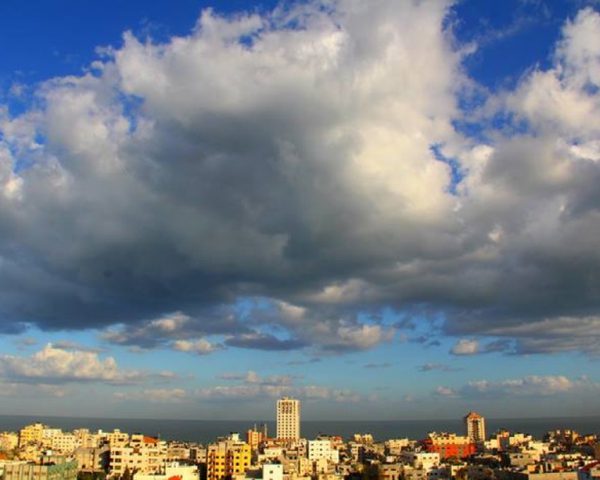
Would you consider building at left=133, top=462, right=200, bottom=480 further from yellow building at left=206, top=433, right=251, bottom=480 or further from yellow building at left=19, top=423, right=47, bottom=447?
yellow building at left=19, top=423, right=47, bottom=447

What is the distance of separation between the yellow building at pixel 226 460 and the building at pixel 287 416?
78.3m

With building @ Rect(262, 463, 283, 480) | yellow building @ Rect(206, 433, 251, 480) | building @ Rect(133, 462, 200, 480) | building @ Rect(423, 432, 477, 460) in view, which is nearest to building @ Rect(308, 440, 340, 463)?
yellow building @ Rect(206, 433, 251, 480)

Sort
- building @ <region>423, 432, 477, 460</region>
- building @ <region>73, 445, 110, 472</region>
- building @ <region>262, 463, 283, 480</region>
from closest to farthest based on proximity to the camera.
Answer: building @ <region>262, 463, 283, 480</region> < building @ <region>73, 445, 110, 472</region> < building @ <region>423, 432, 477, 460</region>

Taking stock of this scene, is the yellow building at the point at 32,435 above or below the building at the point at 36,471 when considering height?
below

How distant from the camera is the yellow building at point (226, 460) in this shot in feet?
302

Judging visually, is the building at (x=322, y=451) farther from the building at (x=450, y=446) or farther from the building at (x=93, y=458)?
the building at (x=93, y=458)

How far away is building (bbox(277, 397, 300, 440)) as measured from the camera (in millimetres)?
172500

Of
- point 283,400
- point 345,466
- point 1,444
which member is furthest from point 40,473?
point 283,400

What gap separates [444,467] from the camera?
94.8 meters

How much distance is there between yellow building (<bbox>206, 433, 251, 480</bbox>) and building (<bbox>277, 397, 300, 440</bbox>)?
257ft

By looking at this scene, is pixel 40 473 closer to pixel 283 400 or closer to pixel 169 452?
pixel 169 452

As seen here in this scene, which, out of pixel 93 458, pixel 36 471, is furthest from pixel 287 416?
pixel 36 471

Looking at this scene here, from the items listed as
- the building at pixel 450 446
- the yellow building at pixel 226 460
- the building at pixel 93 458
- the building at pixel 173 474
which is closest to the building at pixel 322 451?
the yellow building at pixel 226 460

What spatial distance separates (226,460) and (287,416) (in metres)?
81.3
